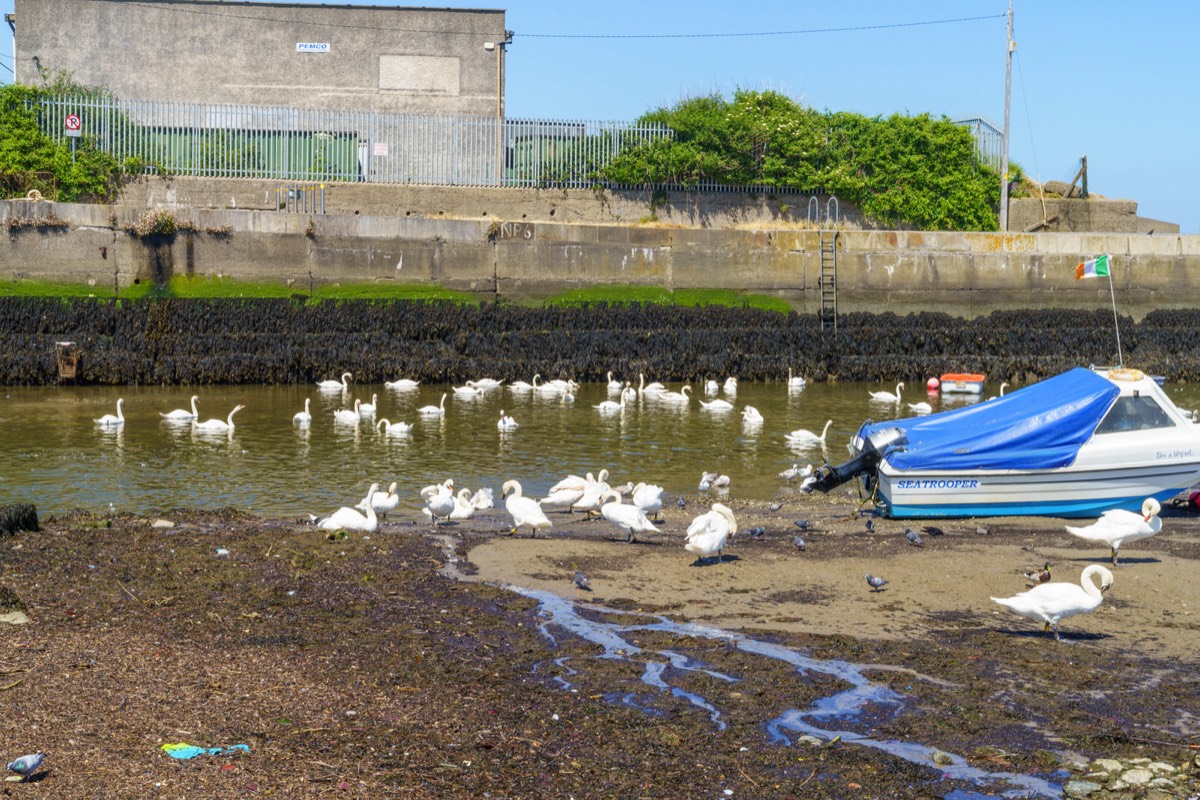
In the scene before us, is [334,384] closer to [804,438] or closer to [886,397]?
[804,438]

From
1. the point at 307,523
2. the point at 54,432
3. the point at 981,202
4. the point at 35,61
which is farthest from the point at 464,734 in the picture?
the point at 35,61

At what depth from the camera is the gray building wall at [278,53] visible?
137ft

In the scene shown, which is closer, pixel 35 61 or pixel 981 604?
pixel 981 604

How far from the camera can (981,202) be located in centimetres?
4116

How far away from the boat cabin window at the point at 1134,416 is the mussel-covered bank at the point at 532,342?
1763cm

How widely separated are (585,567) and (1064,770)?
603 cm

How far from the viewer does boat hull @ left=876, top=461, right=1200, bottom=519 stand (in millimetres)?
15414

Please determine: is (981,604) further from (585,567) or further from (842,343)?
(842,343)

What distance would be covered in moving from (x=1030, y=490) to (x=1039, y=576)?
3922 mm

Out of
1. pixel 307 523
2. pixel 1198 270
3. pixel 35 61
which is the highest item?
pixel 35 61

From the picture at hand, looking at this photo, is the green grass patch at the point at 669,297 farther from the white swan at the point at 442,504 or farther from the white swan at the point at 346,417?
the white swan at the point at 442,504

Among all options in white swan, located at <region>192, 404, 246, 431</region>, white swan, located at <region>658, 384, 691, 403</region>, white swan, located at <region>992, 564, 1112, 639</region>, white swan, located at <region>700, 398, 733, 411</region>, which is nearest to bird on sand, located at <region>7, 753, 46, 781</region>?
white swan, located at <region>992, 564, 1112, 639</region>

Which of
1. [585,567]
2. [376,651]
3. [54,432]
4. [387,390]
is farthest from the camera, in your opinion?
[387,390]

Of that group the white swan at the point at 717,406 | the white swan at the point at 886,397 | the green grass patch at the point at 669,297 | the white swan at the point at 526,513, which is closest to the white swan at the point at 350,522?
the white swan at the point at 526,513
